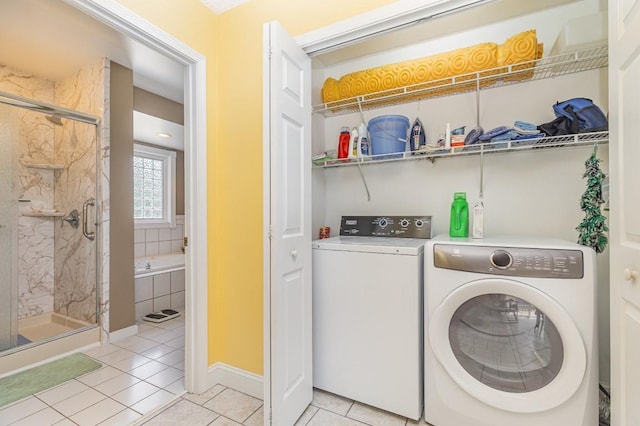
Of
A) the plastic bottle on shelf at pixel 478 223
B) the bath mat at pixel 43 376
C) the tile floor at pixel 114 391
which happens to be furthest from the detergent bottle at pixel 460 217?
the bath mat at pixel 43 376

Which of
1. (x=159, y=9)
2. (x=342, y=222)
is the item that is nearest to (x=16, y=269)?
(x=159, y=9)

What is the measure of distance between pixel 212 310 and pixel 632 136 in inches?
82.3

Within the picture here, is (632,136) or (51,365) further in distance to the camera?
(51,365)

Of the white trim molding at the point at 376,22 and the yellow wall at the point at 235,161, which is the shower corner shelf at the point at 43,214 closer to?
the yellow wall at the point at 235,161

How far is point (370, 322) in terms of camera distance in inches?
61.7

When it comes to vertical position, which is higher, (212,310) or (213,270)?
(213,270)

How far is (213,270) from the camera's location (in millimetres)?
1856

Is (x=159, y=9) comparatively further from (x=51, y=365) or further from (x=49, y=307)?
(x=49, y=307)

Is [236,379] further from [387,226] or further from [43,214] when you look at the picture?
[43,214]

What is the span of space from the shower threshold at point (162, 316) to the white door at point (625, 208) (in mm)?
3324

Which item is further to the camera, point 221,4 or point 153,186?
point 153,186

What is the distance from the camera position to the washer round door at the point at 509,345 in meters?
1.18

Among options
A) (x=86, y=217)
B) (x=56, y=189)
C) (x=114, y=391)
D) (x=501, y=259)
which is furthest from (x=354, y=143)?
(x=56, y=189)

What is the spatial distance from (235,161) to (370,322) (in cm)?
126
